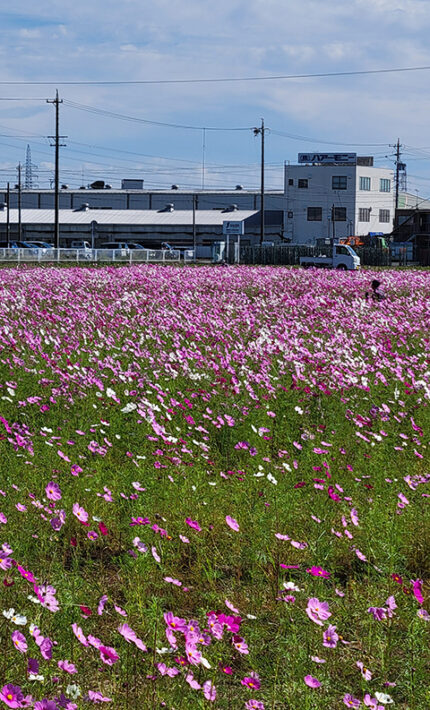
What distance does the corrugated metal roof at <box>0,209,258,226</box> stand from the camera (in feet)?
296

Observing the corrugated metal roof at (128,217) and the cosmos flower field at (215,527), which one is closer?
the cosmos flower field at (215,527)

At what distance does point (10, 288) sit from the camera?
1881cm

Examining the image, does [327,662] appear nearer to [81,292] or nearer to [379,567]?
[379,567]

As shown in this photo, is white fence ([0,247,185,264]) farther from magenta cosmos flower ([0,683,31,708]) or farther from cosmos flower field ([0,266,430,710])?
magenta cosmos flower ([0,683,31,708])

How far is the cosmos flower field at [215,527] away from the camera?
11.1 ft

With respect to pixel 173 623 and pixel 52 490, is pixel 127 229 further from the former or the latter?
pixel 173 623

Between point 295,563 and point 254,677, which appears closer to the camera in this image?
point 254,677

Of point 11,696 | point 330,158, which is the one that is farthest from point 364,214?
point 11,696

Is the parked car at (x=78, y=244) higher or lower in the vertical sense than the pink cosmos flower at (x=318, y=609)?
higher

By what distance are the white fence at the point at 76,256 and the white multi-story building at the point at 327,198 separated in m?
41.0

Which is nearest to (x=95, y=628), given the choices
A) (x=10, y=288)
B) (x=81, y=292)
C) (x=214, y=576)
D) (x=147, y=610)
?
(x=147, y=610)

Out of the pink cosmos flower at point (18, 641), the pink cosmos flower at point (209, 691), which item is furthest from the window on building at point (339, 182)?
the pink cosmos flower at point (18, 641)

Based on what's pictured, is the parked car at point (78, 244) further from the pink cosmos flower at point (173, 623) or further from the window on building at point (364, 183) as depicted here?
the pink cosmos flower at point (173, 623)

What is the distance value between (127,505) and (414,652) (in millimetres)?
2230
